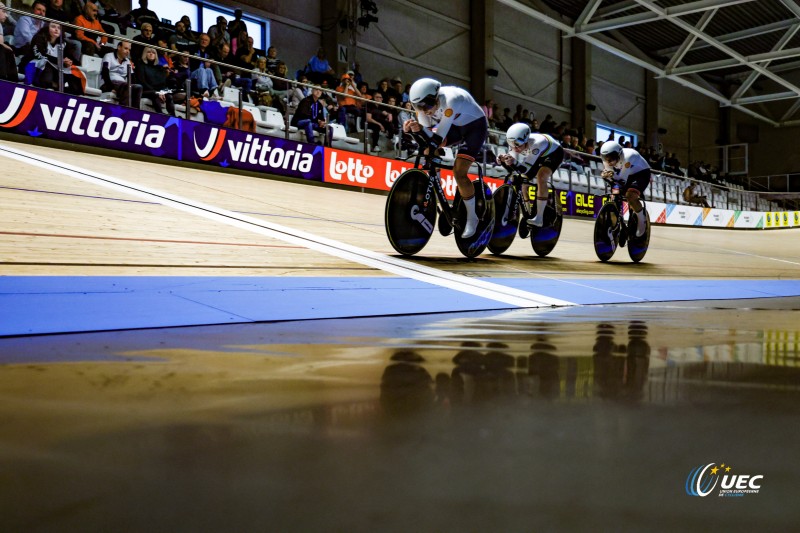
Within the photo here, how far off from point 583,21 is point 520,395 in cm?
2155

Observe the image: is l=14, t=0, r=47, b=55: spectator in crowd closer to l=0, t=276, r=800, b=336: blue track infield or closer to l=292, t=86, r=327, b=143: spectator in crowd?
l=292, t=86, r=327, b=143: spectator in crowd

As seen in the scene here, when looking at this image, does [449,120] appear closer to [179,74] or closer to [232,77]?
[179,74]

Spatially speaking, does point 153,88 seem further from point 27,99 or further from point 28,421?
point 28,421

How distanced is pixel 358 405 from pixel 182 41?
11.2 m

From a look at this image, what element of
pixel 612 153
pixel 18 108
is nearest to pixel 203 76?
pixel 18 108

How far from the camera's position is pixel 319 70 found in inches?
534

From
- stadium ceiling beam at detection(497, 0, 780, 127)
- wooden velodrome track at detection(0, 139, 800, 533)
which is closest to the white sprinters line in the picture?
wooden velodrome track at detection(0, 139, 800, 533)

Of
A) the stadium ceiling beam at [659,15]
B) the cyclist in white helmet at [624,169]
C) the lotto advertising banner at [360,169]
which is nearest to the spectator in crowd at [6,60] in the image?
the lotto advertising banner at [360,169]

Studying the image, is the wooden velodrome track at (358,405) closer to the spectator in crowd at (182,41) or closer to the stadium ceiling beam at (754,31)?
the spectator in crowd at (182,41)

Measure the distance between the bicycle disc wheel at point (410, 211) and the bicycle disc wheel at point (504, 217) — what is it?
130 centimetres

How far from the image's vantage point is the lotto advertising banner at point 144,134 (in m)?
7.87

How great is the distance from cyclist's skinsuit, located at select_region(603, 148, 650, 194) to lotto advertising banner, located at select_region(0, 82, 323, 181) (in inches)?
204

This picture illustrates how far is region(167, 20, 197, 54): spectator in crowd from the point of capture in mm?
10084

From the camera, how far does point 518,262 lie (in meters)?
5.91
